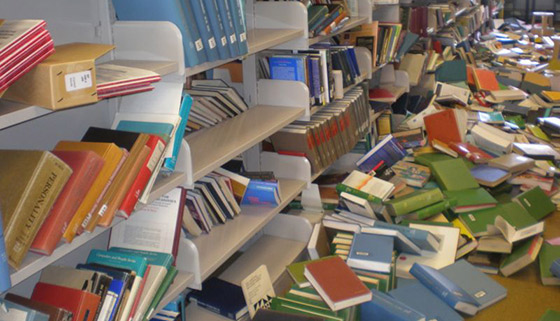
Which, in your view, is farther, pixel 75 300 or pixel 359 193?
pixel 359 193

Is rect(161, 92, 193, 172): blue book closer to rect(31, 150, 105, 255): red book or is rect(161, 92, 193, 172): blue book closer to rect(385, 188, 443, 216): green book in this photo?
rect(31, 150, 105, 255): red book

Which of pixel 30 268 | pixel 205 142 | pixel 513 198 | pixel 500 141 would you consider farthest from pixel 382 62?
pixel 30 268

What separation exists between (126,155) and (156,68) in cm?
30

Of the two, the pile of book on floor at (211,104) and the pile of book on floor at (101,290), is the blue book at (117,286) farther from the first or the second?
the pile of book on floor at (211,104)

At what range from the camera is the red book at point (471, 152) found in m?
4.17

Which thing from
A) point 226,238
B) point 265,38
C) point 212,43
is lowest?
point 226,238

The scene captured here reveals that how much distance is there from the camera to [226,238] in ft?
8.08

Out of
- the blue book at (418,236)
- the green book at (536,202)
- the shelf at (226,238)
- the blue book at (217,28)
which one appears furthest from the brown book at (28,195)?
the green book at (536,202)

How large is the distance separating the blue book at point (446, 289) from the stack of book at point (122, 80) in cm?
166

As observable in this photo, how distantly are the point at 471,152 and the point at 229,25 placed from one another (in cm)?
258

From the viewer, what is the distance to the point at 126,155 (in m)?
1.68

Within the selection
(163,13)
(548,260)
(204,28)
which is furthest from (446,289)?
(163,13)

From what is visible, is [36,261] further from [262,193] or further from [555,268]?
[555,268]

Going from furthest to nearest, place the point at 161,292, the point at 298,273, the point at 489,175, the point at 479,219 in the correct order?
the point at 489,175 → the point at 479,219 → the point at 298,273 → the point at 161,292
